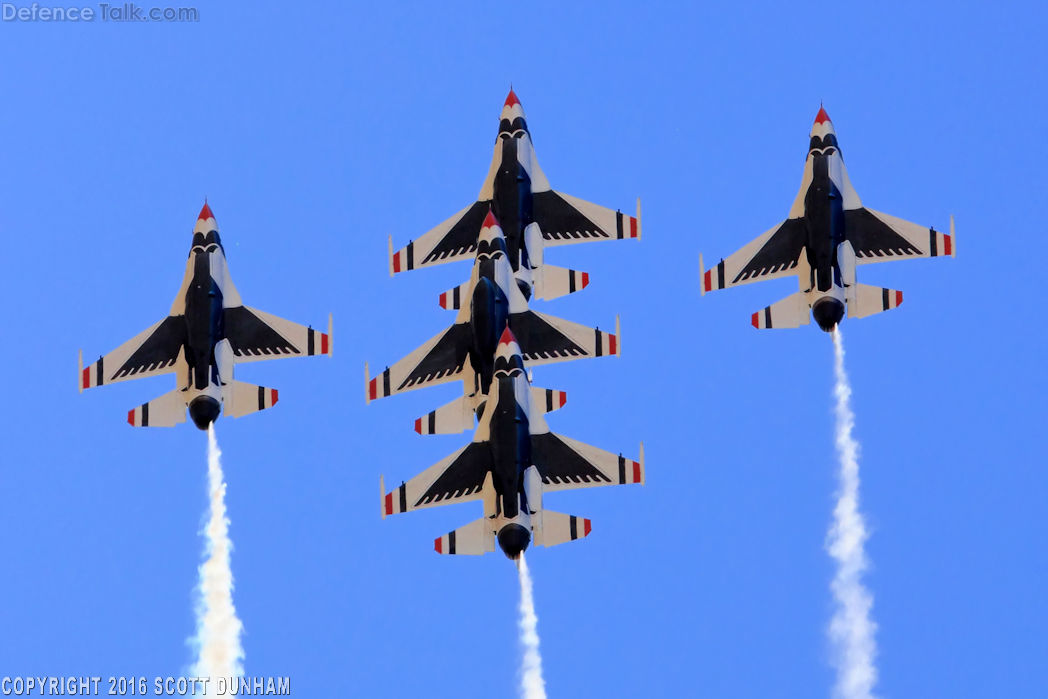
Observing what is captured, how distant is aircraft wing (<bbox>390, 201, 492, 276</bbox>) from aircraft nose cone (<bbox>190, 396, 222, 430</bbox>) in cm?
1501

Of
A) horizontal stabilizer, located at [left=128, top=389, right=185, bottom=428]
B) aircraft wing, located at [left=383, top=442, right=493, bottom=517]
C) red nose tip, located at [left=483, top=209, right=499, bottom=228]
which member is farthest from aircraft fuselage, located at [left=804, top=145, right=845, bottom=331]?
horizontal stabilizer, located at [left=128, top=389, right=185, bottom=428]

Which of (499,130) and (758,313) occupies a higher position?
(499,130)

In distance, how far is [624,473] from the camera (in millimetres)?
124062

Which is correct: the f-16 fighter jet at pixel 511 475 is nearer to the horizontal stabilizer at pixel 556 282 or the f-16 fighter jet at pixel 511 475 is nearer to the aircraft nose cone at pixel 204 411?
the aircraft nose cone at pixel 204 411

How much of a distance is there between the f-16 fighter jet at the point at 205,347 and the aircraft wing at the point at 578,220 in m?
12.0

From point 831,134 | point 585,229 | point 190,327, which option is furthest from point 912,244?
point 190,327

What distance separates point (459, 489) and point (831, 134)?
23.2 metres

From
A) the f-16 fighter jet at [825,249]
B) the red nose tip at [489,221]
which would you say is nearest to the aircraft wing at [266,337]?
the red nose tip at [489,221]

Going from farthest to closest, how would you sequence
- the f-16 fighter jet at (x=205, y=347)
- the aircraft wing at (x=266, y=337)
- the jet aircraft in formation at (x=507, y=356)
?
the aircraft wing at (x=266, y=337) < the f-16 fighter jet at (x=205, y=347) < the jet aircraft in formation at (x=507, y=356)

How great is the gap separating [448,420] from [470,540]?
8.63 m

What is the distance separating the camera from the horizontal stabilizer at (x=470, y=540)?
122 meters

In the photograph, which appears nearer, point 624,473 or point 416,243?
point 624,473

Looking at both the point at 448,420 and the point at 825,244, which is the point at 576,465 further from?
the point at 825,244

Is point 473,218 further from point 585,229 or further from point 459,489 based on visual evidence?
point 459,489
